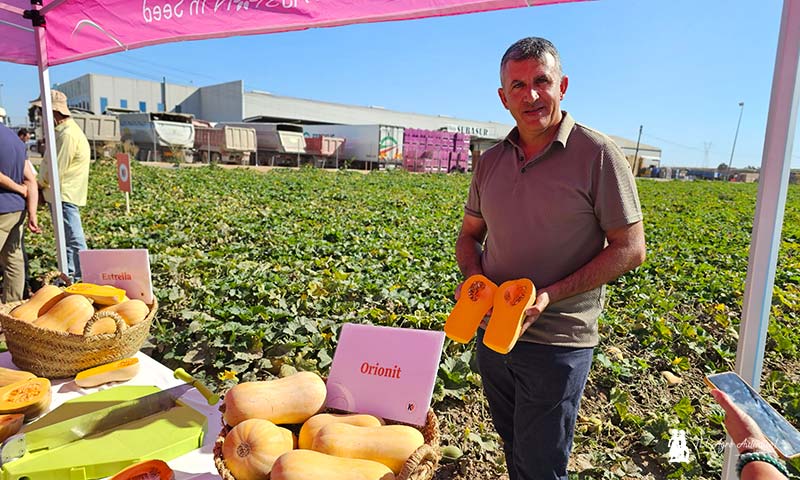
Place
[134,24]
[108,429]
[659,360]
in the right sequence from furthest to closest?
[659,360], [134,24], [108,429]

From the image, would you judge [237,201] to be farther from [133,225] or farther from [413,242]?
[413,242]

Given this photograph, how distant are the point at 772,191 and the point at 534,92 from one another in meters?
0.78

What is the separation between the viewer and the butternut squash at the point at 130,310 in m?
2.21

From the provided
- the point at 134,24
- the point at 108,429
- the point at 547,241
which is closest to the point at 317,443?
the point at 108,429

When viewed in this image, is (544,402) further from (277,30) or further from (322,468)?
(277,30)

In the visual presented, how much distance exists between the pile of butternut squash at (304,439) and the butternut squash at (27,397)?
77cm

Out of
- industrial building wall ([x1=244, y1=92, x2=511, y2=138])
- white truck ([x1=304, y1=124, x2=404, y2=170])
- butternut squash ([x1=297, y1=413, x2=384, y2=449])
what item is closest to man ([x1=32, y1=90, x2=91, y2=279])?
butternut squash ([x1=297, y1=413, x2=384, y2=449])

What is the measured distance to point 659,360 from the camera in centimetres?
388

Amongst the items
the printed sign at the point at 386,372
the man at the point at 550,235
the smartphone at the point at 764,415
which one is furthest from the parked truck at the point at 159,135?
the smartphone at the point at 764,415

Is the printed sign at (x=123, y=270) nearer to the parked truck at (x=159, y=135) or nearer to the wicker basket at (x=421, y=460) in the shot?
the wicker basket at (x=421, y=460)

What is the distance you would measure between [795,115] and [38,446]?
2.47m

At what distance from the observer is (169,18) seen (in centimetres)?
283

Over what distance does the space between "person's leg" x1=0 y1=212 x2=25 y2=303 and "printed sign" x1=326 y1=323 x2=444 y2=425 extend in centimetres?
363

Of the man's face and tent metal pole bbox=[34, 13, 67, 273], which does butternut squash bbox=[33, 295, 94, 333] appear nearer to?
tent metal pole bbox=[34, 13, 67, 273]
